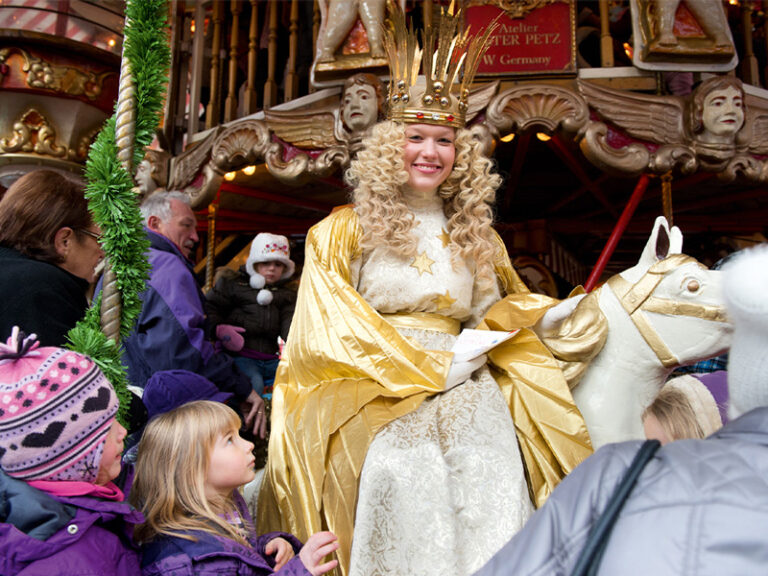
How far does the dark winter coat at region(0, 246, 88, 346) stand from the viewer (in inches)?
69.9

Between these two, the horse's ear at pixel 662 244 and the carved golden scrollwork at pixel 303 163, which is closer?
the horse's ear at pixel 662 244

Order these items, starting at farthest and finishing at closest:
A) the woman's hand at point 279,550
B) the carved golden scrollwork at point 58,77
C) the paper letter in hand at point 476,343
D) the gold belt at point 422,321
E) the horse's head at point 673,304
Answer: the carved golden scrollwork at point 58,77
the gold belt at point 422,321
the paper letter in hand at point 476,343
the horse's head at point 673,304
the woman's hand at point 279,550

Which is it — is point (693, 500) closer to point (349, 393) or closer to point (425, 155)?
point (349, 393)

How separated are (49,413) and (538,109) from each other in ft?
11.0

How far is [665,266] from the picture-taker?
1982 millimetres

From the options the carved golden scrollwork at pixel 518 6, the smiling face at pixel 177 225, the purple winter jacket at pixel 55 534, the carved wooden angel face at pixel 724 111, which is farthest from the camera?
the carved golden scrollwork at pixel 518 6

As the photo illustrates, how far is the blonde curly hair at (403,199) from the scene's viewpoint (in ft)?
7.90

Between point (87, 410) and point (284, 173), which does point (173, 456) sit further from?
point (284, 173)

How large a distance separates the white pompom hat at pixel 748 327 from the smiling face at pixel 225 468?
1252 mm

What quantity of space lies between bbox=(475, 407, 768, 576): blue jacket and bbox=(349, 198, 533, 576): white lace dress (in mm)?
957

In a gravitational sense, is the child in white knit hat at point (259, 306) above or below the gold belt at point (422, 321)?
below

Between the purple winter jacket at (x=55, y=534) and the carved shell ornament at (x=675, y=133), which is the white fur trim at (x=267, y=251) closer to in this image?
the carved shell ornament at (x=675, y=133)

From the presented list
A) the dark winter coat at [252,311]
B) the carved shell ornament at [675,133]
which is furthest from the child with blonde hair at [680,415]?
the dark winter coat at [252,311]

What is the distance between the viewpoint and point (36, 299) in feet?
5.88
